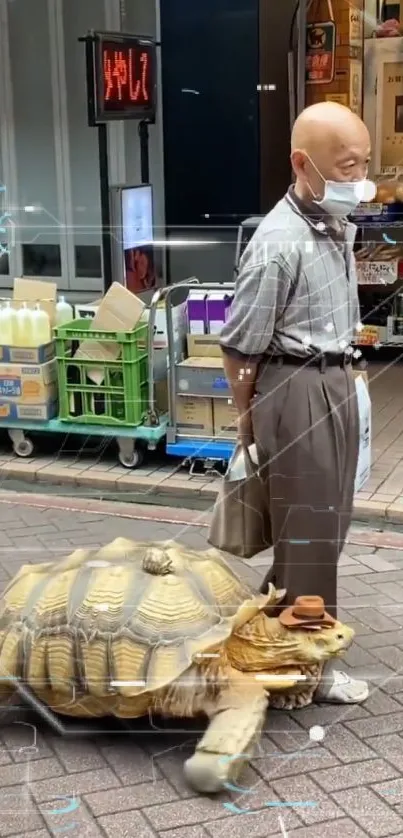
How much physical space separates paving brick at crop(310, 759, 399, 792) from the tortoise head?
0.77 ft

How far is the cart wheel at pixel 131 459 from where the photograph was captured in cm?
388

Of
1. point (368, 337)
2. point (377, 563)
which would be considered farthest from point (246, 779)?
point (368, 337)

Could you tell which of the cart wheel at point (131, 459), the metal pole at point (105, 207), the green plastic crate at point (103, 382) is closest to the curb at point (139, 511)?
the cart wheel at point (131, 459)

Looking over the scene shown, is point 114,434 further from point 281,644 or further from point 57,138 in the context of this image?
point 57,138

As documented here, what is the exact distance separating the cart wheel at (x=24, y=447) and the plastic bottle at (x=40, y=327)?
0.40 meters

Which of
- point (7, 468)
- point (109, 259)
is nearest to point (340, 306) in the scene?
point (7, 468)

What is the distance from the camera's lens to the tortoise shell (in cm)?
213

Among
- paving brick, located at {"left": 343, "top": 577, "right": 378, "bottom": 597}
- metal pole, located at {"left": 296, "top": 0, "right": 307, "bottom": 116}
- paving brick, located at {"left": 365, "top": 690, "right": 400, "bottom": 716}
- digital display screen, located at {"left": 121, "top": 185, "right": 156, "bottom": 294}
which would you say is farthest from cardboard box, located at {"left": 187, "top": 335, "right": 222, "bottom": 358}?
paving brick, located at {"left": 365, "top": 690, "right": 400, "bottom": 716}

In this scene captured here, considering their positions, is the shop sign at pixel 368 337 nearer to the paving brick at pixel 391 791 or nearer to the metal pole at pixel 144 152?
the paving brick at pixel 391 791

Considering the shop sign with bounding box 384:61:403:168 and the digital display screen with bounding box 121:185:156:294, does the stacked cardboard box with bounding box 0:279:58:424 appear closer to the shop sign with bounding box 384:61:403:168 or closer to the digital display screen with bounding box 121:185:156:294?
the digital display screen with bounding box 121:185:156:294

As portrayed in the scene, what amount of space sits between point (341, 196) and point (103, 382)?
1957 millimetres

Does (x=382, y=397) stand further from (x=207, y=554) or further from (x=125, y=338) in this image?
(x=207, y=554)

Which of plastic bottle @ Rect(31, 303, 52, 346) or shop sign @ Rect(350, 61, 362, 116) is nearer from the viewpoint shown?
plastic bottle @ Rect(31, 303, 52, 346)

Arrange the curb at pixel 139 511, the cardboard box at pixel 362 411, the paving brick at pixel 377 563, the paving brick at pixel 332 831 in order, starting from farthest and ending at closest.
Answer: the curb at pixel 139 511 < the paving brick at pixel 377 563 < the cardboard box at pixel 362 411 < the paving brick at pixel 332 831
